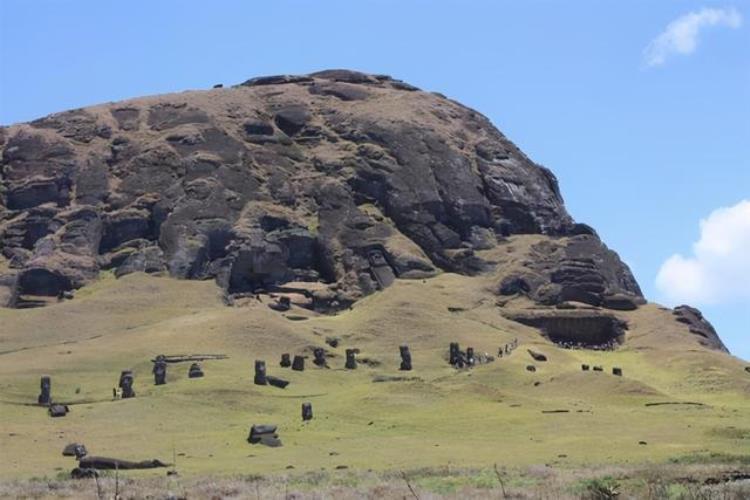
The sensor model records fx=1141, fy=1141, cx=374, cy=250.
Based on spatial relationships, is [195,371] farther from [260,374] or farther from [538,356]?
[538,356]

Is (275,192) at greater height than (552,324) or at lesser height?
greater

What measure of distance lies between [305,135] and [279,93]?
15.7 meters

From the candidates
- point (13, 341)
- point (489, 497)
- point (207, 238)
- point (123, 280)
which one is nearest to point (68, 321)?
point (13, 341)

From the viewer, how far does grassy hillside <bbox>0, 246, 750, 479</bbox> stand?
47.8 meters

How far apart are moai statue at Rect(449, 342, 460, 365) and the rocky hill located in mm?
24785

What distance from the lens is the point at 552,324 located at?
11688 centimetres

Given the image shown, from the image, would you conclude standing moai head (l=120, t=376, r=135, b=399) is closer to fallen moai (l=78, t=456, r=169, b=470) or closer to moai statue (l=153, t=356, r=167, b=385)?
moai statue (l=153, t=356, r=167, b=385)

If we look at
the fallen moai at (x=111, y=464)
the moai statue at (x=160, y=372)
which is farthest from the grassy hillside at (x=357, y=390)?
the moai statue at (x=160, y=372)

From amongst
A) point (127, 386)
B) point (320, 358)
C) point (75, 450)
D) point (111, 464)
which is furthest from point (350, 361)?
point (111, 464)

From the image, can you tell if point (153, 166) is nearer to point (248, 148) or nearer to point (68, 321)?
point (248, 148)

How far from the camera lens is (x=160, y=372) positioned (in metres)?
76.1

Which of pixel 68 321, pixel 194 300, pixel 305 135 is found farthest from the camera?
pixel 305 135

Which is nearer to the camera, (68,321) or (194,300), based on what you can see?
(68,321)

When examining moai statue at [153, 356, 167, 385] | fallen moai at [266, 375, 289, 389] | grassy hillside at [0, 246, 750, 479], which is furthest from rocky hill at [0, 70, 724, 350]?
fallen moai at [266, 375, 289, 389]
